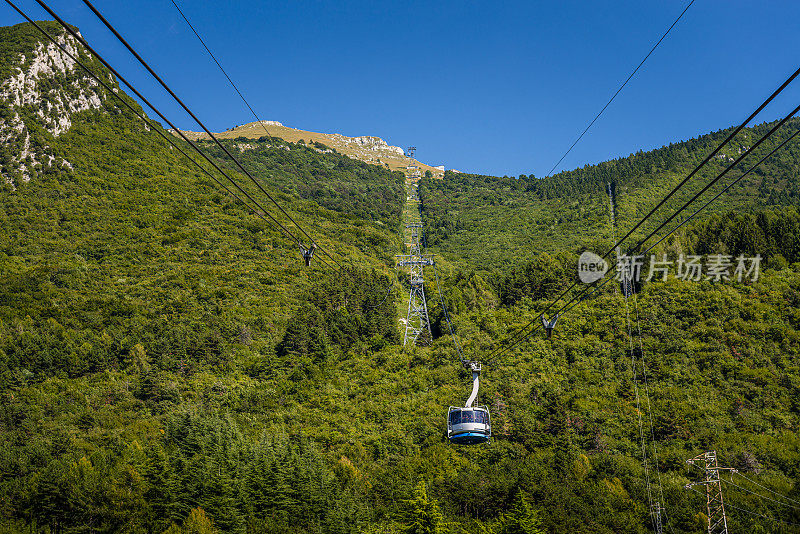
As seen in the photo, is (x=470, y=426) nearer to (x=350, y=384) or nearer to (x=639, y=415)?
(x=639, y=415)

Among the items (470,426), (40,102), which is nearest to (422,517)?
(470,426)

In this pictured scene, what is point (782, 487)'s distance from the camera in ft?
151

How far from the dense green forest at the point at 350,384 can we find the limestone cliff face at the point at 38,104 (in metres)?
8.77

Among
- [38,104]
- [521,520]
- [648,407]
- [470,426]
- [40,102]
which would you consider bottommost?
[521,520]

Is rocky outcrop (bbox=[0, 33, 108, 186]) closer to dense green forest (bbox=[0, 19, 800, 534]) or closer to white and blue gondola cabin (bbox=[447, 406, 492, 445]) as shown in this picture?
dense green forest (bbox=[0, 19, 800, 534])

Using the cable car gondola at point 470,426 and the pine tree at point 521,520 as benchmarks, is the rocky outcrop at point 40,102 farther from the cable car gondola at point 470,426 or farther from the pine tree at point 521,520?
the cable car gondola at point 470,426

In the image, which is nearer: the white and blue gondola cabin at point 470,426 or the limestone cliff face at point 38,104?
the white and blue gondola cabin at point 470,426

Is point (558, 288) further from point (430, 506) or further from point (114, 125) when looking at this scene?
point (114, 125)

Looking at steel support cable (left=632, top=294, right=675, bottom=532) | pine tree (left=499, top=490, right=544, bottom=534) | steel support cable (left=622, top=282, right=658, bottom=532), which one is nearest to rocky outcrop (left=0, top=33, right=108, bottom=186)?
pine tree (left=499, top=490, right=544, bottom=534)

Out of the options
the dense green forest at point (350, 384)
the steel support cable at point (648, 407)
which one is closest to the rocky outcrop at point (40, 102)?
the dense green forest at point (350, 384)

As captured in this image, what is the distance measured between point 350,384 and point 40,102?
110037 mm

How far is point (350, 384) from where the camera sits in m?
62.8

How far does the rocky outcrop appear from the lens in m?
114

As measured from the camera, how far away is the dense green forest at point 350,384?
4722cm
